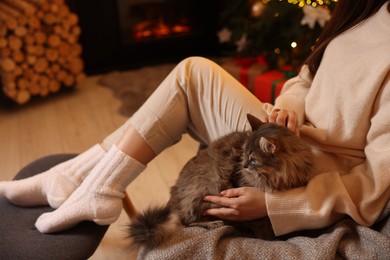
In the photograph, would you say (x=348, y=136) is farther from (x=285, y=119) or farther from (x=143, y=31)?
(x=143, y=31)

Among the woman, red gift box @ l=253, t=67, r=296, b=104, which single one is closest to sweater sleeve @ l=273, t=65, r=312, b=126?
the woman

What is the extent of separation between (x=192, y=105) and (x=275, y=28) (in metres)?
1.33

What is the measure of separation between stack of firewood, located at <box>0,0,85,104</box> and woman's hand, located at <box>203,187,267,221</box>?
5.95 feet

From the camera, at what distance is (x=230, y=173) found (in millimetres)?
1045

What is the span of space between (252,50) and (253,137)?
1.56m

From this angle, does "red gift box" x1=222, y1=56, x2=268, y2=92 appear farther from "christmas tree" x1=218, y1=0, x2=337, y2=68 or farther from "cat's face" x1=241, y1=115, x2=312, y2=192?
"cat's face" x1=241, y1=115, x2=312, y2=192

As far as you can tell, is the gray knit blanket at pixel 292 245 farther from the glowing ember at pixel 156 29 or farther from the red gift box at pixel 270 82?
the glowing ember at pixel 156 29

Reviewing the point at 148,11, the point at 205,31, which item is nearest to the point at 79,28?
the point at 148,11

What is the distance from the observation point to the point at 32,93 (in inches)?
96.0

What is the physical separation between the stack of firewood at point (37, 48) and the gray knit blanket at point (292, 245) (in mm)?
1811

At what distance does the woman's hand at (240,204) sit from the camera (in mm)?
954

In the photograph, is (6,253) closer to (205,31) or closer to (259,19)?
(259,19)

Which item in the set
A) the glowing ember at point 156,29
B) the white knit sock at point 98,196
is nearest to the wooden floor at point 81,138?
the white knit sock at point 98,196

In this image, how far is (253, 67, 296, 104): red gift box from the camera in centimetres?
212
